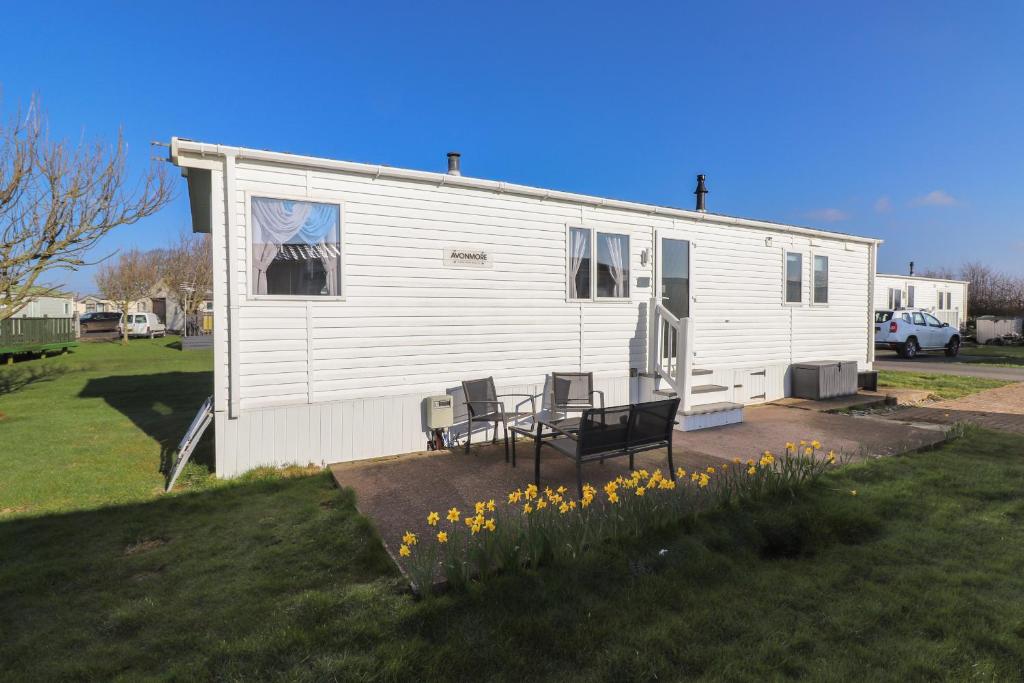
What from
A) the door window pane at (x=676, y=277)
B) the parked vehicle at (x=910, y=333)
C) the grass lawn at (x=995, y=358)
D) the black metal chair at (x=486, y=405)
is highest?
the door window pane at (x=676, y=277)

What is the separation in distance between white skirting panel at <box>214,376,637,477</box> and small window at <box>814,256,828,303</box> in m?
7.59

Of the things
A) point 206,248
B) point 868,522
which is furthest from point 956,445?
point 206,248

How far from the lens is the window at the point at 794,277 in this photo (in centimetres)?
989

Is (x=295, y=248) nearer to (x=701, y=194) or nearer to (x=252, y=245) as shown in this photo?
(x=252, y=245)

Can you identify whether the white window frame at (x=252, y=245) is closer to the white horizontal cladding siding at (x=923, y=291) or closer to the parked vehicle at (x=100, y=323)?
the white horizontal cladding siding at (x=923, y=291)

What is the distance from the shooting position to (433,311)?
21.1ft

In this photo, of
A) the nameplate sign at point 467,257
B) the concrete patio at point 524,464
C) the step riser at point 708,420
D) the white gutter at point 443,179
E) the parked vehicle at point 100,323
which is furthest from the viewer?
the parked vehicle at point 100,323

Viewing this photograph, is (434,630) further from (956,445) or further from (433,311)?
(956,445)

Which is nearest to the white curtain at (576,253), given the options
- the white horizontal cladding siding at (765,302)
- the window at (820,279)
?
the white horizontal cladding siding at (765,302)

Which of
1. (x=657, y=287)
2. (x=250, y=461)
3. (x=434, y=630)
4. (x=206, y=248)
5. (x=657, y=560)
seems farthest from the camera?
(x=206, y=248)

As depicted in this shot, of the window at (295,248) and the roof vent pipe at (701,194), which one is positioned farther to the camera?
the roof vent pipe at (701,194)

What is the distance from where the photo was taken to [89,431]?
7902mm

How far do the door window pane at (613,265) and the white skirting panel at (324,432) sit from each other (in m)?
2.71

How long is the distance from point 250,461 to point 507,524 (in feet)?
11.1
